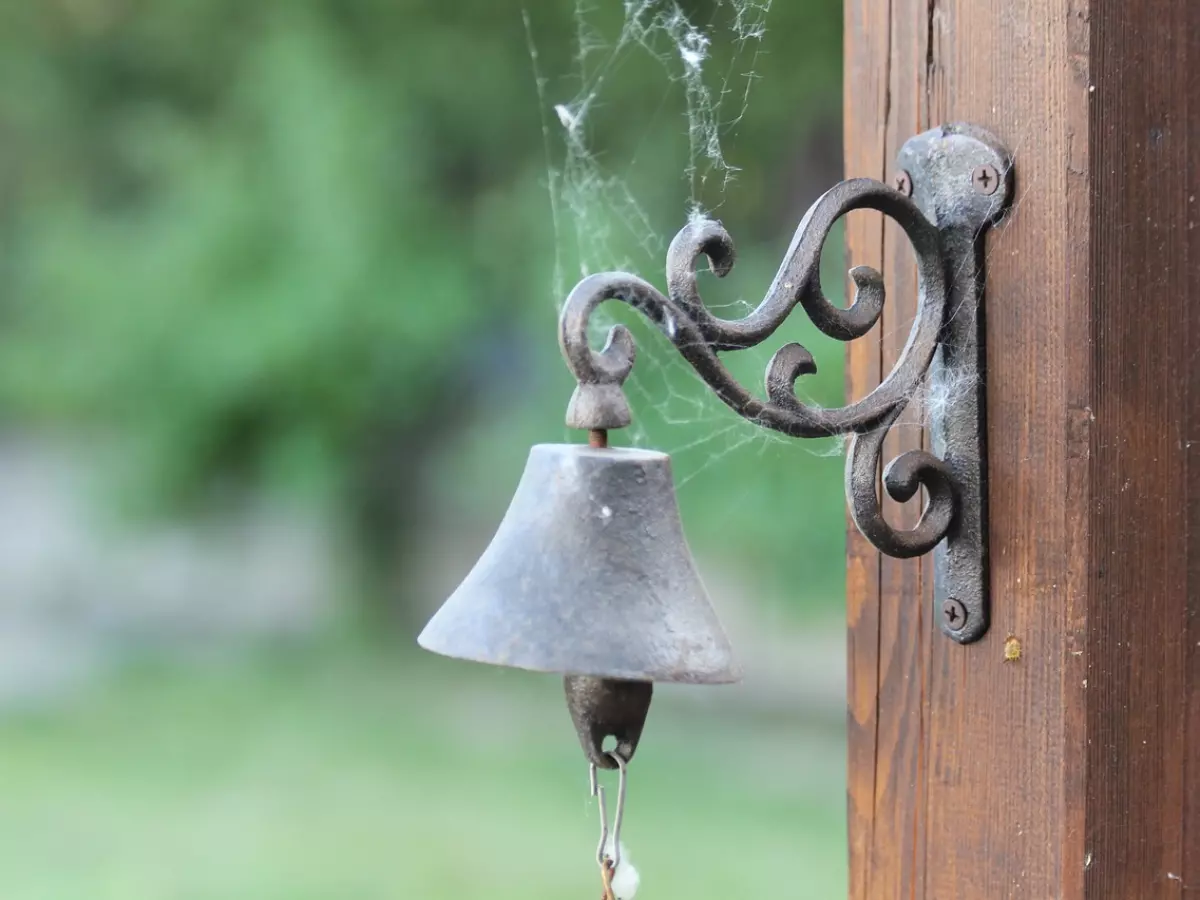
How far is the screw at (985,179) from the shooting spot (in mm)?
953

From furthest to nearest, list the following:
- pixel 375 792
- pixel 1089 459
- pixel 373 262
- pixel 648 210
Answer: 1. pixel 375 792
2. pixel 373 262
3. pixel 648 210
4. pixel 1089 459

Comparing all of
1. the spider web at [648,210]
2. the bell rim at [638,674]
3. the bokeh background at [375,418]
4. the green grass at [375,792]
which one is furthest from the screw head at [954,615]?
the green grass at [375,792]

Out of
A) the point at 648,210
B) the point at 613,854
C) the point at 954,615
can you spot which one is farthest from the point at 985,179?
the point at 648,210

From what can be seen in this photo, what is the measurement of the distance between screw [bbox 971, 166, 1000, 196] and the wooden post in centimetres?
2

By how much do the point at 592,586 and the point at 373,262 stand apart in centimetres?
394

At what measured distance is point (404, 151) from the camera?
4832mm

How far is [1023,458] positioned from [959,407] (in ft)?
0.20

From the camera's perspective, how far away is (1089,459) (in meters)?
0.91

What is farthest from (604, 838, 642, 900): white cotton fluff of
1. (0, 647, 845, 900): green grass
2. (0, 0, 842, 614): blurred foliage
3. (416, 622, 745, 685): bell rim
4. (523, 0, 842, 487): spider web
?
(0, 0, 842, 614): blurred foliage

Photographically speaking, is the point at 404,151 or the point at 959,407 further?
the point at 404,151

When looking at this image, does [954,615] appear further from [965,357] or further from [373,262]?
[373,262]

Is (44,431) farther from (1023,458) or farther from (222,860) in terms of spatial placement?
(1023,458)

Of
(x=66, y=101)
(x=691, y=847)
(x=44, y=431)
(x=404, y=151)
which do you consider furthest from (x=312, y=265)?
(x=44, y=431)

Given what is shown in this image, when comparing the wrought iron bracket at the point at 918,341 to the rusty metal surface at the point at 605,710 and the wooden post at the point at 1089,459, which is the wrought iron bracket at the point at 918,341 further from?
the rusty metal surface at the point at 605,710
